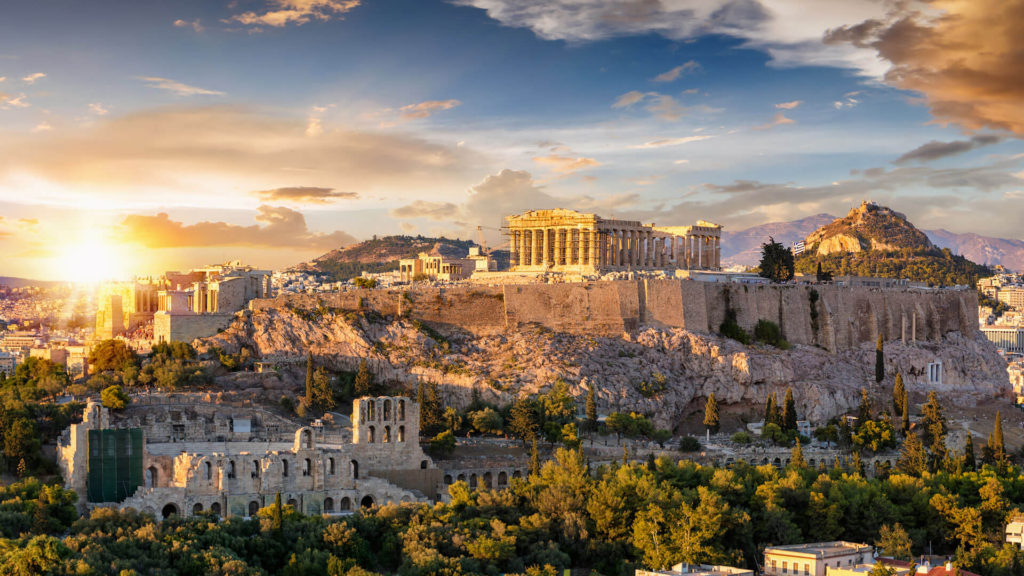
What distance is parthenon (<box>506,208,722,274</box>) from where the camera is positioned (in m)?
79.8

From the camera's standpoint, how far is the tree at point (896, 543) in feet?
137

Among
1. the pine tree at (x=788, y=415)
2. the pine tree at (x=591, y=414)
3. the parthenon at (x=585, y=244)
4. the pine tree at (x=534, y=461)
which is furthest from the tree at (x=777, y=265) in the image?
the pine tree at (x=534, y=461)

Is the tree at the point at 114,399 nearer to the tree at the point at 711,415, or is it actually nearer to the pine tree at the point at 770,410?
the tree at the point at 711,415

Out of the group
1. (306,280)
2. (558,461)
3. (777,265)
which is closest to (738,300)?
(777,265)

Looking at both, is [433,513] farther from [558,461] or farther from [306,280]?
[306,280]

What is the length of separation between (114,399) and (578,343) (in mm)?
25033

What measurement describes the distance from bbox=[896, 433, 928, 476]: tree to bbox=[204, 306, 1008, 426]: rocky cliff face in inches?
444

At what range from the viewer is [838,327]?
80.0 metres

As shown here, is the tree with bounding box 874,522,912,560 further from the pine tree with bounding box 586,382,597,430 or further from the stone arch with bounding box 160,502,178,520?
the stone arch with bounding box 160,502,178,520

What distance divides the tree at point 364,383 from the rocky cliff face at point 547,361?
122 cm

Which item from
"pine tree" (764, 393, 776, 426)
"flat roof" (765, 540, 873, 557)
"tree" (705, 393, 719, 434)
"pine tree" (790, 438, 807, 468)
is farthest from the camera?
"tree" (705, 393, 719, 434)

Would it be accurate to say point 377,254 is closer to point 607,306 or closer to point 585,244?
point 585,244

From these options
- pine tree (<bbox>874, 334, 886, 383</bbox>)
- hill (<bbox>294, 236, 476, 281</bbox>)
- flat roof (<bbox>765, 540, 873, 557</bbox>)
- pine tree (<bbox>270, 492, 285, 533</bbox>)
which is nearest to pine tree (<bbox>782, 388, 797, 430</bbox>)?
pine tree (<bbox>874, 334, 886, 383</bbox>)

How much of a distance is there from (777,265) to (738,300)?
9004mm
